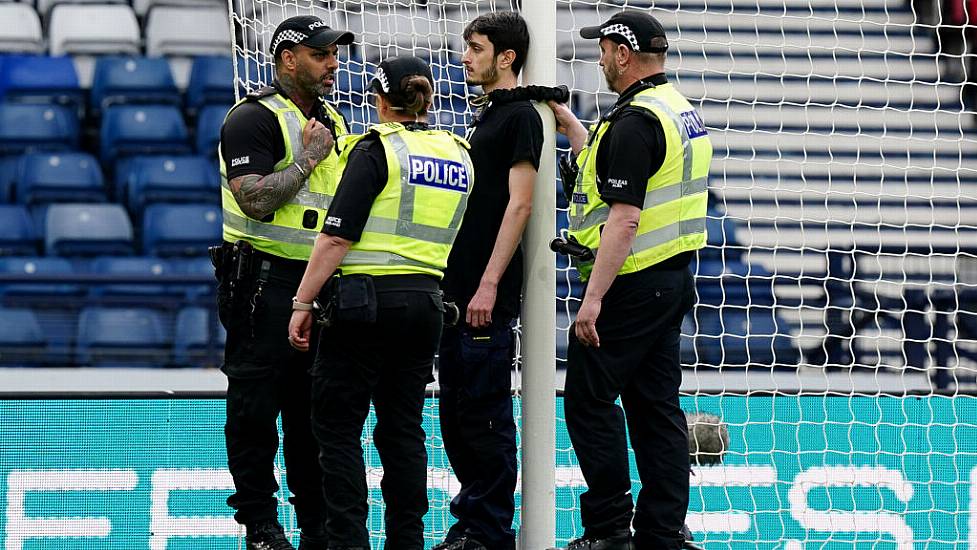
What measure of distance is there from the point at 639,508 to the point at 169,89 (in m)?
6.82

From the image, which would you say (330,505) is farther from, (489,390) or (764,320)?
(764,320)

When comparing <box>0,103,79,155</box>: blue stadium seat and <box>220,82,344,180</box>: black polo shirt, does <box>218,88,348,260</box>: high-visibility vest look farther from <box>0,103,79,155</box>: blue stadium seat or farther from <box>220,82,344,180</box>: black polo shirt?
<box>0,103,79,155</box>: blue stadium seat

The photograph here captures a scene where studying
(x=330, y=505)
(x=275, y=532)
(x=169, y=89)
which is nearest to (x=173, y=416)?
(x=275, y=532)

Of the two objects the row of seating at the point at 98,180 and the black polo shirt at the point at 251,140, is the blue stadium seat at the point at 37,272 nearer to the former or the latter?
the row of seating at the point at 98,180

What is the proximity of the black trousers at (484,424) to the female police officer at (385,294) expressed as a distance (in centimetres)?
34

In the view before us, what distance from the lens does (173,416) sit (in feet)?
18.8

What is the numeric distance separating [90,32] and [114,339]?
12.3ft

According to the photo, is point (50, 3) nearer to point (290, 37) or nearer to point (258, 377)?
point (290, 37)

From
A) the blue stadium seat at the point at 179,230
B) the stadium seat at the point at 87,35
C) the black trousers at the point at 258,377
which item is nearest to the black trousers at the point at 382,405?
the black trousers at the point at 258,377

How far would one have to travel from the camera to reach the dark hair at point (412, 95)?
14.5 ft

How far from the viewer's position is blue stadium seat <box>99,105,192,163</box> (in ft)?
32.8

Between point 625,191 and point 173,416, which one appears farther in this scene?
point 173,416

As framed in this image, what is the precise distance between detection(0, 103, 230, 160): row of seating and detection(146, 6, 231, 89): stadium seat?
0.79 meters

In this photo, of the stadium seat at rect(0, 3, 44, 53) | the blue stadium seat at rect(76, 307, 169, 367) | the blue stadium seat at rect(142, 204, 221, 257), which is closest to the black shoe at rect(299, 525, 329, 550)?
the blue stadium seat at rect(76, 307, 169, 367)
